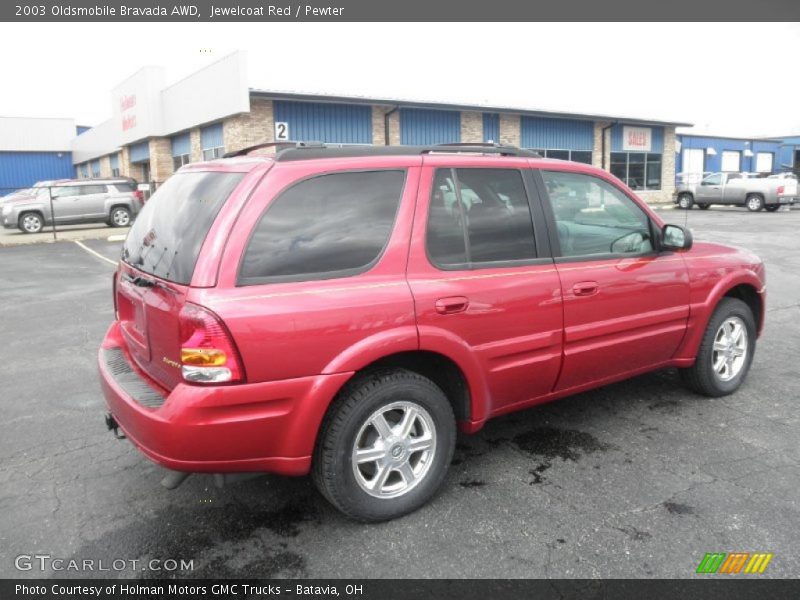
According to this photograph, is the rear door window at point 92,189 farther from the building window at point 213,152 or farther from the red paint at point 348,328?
the red paint at point 348,328

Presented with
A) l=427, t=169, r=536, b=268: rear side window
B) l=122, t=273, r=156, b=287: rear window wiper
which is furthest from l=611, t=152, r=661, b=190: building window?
l=122, t=273, r=156, b=287: rear window wiper

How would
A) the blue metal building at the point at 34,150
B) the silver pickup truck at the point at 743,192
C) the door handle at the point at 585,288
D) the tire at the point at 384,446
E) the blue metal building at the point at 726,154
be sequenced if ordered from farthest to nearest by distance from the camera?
1. the blue metal building at the point at 34,150
2. the blue metal building at the point at 726,154
3. the silver pickup truck at the point at 743,192
4. the door handle at the point at 585,288
5. the tire at the point at 384,446

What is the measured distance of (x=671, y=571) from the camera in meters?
2.67

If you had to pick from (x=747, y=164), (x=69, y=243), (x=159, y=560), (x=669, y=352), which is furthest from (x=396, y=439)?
(x=747, y=164)

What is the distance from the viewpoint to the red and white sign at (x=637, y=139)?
3117 centimetres

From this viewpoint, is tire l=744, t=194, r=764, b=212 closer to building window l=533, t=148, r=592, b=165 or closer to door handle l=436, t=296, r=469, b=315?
building window l=533, t=148, r=592, b=165

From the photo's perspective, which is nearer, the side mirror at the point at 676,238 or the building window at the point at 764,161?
the side mirror at the point at 676,238

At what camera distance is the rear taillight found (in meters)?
2.62

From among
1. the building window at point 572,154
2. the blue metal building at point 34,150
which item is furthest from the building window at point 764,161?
the blue metal building at point 34,150

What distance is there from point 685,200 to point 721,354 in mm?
26506

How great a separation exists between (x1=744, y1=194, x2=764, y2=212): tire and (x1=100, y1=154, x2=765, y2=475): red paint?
25824 millimetres

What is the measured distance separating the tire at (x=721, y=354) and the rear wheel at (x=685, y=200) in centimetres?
2592

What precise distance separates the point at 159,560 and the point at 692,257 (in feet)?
12.1

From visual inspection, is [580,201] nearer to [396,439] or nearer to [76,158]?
[396,439]
